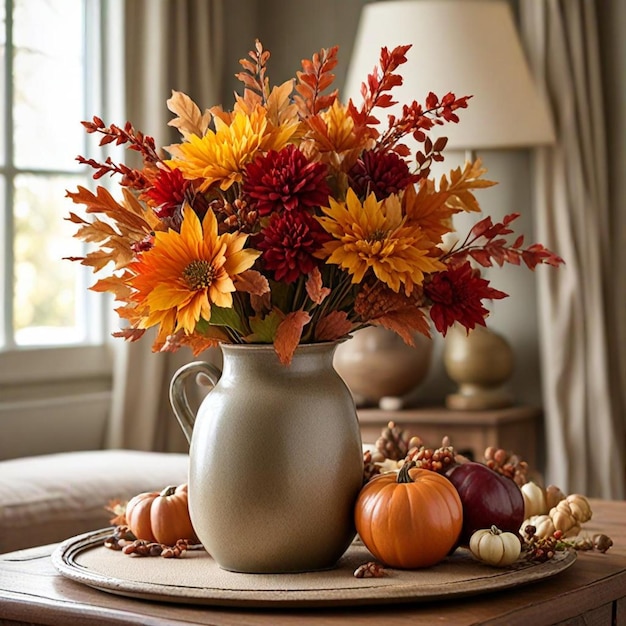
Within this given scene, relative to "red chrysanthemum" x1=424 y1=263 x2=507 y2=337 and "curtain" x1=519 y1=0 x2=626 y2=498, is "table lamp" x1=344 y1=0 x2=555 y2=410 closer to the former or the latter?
"curtain" x1=519 y1=0 x2=626 y2=498

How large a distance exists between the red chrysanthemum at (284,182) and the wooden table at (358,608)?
412mm

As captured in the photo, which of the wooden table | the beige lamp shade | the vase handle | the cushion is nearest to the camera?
the wooden table

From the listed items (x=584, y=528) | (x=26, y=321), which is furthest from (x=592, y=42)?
(x=584, y=528)

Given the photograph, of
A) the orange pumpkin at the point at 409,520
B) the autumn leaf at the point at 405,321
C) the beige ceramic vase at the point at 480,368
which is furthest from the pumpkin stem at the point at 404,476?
the beige ceramic vase at the point at 480,368

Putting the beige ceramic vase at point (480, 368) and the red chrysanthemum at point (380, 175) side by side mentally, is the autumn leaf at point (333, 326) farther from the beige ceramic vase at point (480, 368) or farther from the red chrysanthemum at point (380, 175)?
the beige ceramic vase at point (480, 368)

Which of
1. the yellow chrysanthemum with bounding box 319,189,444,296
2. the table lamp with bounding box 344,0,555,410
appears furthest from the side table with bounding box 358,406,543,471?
the yellow chrysanthemum with bounding box 319,189,444,296

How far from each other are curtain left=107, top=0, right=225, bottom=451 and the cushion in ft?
2.26

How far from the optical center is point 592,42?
342cm

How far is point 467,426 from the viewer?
327cm

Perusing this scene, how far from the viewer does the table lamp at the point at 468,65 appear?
3088 mm

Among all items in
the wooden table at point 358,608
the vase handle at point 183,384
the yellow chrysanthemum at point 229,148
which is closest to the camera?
the wooden table at point 358,608

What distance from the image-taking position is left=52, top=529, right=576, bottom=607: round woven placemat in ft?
3.83

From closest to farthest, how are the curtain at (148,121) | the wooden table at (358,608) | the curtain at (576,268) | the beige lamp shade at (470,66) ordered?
the wooden table at (358,608) < the beige lamp shade at (470,66) < the curtain at (576,268) < the curtain at (148,121)

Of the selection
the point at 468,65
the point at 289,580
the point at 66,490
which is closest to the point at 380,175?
the point at 289,580
